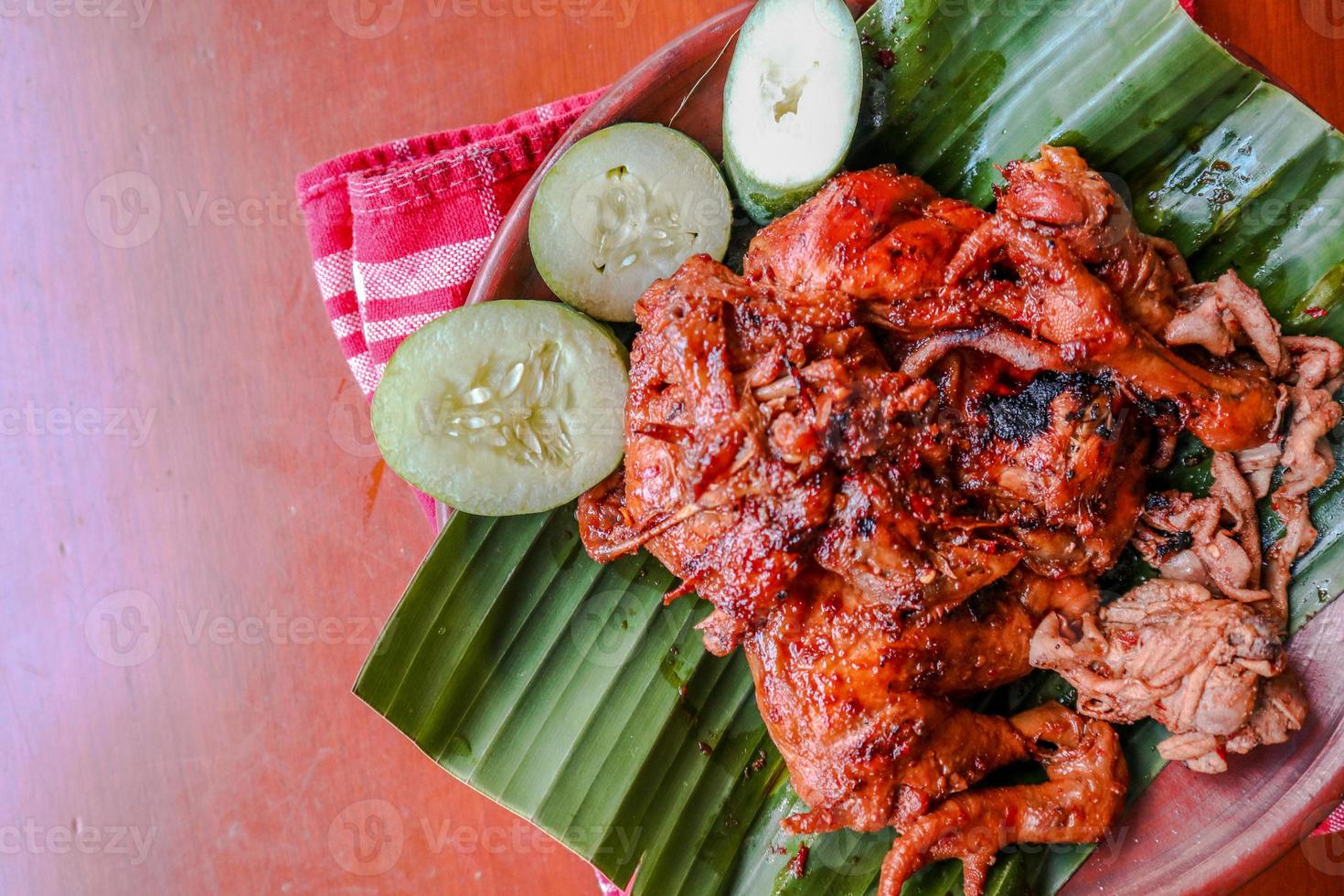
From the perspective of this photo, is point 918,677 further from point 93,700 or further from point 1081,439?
point 93,700

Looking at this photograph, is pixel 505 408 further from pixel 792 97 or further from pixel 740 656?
pixel 792 97

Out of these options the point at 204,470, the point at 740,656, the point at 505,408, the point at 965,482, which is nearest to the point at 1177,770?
the point at 965,482

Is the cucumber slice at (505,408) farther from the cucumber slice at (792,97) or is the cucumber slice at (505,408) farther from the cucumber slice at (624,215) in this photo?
the cucumber slice at (792,97)

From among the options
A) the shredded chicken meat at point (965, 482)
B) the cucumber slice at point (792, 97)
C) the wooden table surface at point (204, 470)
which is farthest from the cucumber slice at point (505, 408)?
the wooden table surface at point (204, 470)

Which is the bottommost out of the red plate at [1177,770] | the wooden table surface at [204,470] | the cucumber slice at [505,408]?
the wooden table surface at [204,470]

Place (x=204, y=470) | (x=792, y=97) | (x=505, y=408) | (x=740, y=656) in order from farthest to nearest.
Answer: (x=204, y=470) → (x=740, y=656) → (x=505, y=408) → (x=792, y=97)

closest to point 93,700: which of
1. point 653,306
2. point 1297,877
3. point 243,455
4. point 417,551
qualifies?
point 243,455
